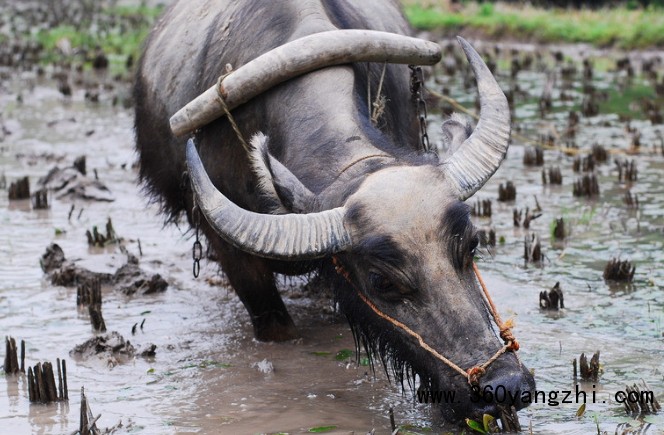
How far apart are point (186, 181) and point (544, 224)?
2.75 meters

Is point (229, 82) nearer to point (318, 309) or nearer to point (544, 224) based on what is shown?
point (318, 309)

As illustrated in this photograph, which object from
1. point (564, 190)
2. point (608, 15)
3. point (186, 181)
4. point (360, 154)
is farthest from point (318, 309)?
point (608, 15)

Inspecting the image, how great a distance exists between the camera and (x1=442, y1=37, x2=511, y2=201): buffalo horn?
3.72 meters

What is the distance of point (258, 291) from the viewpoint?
481cm

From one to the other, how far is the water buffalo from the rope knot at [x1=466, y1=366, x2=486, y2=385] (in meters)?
0.02

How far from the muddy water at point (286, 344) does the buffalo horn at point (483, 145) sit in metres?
0.84

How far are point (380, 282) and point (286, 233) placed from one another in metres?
0.35

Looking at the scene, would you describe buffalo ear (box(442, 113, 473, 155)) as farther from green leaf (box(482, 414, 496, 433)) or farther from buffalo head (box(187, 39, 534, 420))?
green leaf (box(482, 414, 496, 433))

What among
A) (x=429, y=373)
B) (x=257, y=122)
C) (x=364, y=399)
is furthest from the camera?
(x=257, y=122)

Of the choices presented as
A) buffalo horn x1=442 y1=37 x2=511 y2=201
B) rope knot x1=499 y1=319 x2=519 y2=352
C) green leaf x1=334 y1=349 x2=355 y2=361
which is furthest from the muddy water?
buffalo horn x1=442 y1=37 x2=511 y2=201

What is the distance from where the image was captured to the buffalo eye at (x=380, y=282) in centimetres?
351

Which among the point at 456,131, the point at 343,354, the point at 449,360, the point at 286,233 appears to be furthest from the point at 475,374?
the point at 343,354

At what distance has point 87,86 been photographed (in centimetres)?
1374

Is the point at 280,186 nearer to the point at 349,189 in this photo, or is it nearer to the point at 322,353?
the point at 349,189
